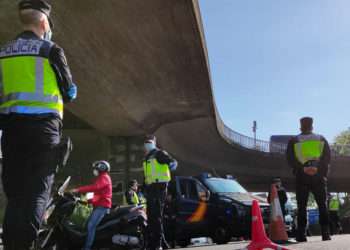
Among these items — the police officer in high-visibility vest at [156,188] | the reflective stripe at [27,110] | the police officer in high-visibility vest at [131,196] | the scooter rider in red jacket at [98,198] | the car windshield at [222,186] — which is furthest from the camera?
the police officer in high-visibility vest at [131,196]

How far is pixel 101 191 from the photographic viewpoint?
8328 mm

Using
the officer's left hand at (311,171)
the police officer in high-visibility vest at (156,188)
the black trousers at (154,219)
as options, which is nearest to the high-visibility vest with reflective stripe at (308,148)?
the officer's left hand at (311,171)

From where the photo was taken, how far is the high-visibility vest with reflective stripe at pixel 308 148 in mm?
8086

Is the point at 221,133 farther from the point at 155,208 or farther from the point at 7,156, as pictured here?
the point at 7,156

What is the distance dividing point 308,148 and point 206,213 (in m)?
5.03

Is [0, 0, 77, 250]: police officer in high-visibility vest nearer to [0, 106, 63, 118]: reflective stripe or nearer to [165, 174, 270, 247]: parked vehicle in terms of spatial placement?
[0, 106, 63, 118]: reflective stripe

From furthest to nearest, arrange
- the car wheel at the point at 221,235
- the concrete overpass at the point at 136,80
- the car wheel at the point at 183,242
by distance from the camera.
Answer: the car wheel at the point at 183,242 → the car wheel at the point at 221,235 → the concrete overpass at the point at 136,80

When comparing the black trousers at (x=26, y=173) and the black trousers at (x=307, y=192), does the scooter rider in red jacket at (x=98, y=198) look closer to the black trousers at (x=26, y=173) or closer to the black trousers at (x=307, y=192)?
the black trousers at (x=307, y=192)

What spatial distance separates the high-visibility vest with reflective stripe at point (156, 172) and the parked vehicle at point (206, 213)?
3.95 m

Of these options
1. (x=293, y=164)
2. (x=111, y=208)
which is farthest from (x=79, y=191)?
(x=293, y=164)

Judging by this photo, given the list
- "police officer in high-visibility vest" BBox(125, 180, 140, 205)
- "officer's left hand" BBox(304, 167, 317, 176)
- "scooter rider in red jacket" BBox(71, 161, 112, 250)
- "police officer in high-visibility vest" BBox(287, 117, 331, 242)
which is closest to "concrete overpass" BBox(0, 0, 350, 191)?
"police officer in high-visibility vest" BBox(125, 180, 140, 205)

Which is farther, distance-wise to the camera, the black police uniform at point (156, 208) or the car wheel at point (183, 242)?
the car wheel at point (183, 242)

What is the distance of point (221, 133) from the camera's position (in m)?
28.0

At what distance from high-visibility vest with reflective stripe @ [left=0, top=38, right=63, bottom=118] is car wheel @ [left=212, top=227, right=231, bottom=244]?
9432 millimetres
